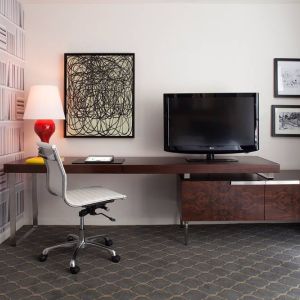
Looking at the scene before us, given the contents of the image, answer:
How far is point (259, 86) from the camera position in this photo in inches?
139

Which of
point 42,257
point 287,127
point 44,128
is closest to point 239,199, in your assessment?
point 287,127

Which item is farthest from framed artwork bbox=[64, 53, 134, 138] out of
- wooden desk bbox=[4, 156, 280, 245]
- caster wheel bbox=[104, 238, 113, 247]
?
caster wheel bbox=[104, 238, 113, 247]

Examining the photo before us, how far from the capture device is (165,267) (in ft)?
8.29

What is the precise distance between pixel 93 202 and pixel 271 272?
1393 mm

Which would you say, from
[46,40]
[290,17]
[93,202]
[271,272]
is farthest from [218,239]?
[46,40]

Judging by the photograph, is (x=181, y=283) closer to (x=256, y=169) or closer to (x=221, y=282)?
(x=221, y=282)

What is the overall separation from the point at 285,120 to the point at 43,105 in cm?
243

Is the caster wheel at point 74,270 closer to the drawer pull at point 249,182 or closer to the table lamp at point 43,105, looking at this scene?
the table lamp at point 43,105

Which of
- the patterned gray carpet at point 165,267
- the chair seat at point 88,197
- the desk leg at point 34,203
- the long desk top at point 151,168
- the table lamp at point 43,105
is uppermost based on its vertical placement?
the table lamp at point 43,105

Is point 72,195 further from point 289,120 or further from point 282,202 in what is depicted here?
point 289,120

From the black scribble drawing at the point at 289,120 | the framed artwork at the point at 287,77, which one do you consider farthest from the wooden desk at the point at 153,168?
the framed artwork at the point at 287,77

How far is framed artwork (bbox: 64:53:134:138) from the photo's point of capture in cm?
346

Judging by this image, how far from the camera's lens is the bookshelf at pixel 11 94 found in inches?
Answer: 120

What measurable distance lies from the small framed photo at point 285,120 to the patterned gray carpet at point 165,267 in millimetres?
1005
